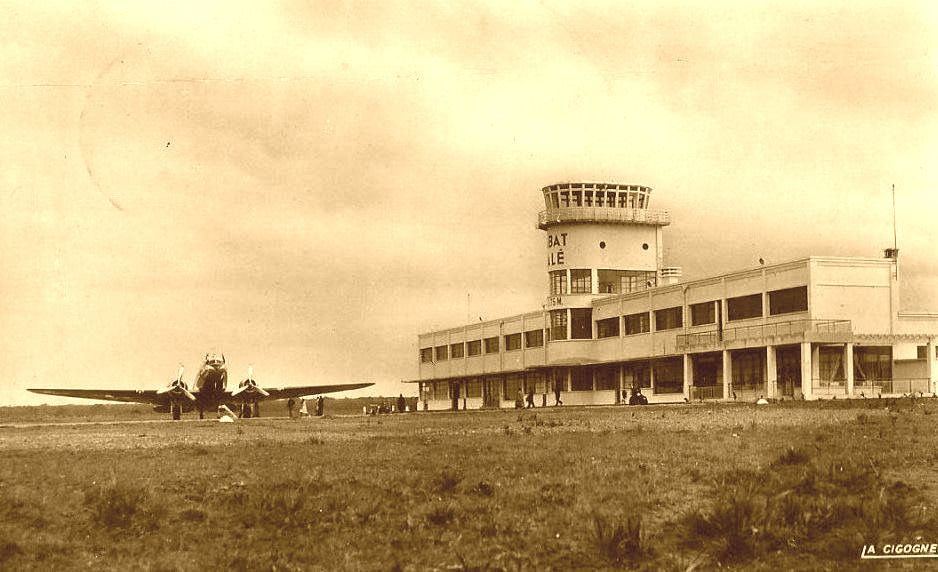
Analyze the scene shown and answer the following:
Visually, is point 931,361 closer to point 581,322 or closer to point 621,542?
point 581,322

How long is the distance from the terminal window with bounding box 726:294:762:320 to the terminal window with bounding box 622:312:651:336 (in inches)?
456

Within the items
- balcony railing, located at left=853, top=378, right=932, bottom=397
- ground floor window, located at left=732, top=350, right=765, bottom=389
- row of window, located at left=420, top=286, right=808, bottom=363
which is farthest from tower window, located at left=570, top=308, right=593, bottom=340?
balcony railing, located at left=853, top=378, right=932, bottom=397

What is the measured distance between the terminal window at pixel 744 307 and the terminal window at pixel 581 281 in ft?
84.8

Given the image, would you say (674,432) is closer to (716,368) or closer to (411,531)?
(411,531)

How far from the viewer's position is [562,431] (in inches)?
1239

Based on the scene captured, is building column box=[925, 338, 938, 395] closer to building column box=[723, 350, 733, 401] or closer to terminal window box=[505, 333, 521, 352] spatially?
building column box=[723, 350, 733, 401]

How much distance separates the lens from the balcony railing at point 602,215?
102312mm

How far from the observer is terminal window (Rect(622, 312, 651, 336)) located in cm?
8938

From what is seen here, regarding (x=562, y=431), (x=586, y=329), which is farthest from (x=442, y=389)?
(x=562, y=431)

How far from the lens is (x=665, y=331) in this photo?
85.6m

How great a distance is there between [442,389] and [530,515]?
11762cm

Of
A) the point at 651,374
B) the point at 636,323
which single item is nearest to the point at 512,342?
the point at 636,323

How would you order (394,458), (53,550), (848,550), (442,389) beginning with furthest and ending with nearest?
(442,389), (394,458), (53,550), (848,550)

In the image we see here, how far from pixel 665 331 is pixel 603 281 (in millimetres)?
18290
